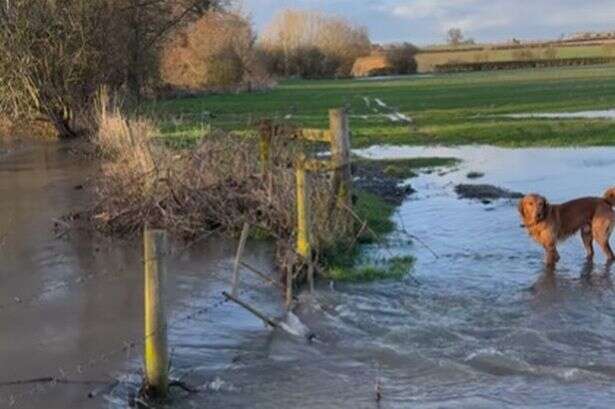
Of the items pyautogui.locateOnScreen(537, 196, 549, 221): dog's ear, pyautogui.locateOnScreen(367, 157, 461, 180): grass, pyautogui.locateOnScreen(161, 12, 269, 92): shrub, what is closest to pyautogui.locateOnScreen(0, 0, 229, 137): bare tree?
pyautogui.locateOnScreen(367, 157, 461, 180): grass

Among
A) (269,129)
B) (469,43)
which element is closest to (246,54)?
(269,129)

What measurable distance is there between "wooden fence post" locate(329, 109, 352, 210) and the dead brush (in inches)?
6.7

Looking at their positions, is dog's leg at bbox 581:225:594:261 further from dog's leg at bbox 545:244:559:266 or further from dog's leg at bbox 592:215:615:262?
dog's leg at bbox 545:244:559:266

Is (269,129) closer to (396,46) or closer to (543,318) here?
(543,318)

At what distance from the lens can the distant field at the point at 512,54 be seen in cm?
11275

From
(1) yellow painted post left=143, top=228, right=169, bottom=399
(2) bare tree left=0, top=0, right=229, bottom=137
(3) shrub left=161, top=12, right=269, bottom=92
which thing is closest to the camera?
(1) yellow painted post left=143, top=228, right=169, bottom=399

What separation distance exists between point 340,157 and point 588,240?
3464mm

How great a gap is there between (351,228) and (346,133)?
131 cm

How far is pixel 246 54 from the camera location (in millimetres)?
75625

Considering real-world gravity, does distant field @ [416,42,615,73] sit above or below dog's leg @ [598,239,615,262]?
above

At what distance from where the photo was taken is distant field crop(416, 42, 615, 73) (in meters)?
113

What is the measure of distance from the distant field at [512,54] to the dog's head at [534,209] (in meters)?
103

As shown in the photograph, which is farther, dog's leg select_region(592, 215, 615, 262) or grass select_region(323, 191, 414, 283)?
dog's leg select_region(592, 215, 615, 262)

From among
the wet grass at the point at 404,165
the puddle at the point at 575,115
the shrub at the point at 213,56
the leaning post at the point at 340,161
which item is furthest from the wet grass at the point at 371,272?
the shrub at the point at 213,56
